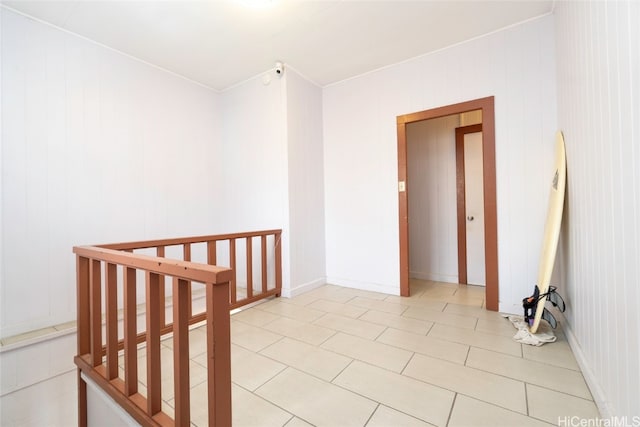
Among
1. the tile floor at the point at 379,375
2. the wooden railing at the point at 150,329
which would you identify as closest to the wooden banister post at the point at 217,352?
the wooden railing at the point at 150,329

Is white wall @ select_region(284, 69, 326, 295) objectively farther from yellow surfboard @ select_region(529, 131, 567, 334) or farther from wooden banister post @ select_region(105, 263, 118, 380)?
yellow surfboard @ select_region(529, 131, 567, 334)

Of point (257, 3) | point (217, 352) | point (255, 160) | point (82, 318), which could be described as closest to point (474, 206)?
point (255, 160)

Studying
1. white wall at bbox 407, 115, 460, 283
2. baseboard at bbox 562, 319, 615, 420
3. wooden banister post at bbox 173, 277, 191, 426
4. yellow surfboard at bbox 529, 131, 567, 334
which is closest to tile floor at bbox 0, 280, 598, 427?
baseboard at bbox 562, 319, 615, 420

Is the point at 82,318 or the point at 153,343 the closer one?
the point at 153,343

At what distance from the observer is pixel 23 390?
1.89 m

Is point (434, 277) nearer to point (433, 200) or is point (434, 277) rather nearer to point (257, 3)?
point (433, 200)

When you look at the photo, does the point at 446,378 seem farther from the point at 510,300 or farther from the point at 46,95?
the point at 46,95

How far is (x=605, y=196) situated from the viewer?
3.95 ft

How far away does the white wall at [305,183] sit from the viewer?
10.3 ft

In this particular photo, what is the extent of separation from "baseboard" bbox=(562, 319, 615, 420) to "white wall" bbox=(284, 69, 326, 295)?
2382mm

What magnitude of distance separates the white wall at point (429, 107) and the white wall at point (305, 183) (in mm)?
142

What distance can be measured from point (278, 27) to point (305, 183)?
1602mm

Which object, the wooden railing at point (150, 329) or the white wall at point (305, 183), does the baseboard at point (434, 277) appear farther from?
the wooden railing at point (150, 329)

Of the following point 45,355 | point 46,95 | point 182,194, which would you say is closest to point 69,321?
point 45,355
